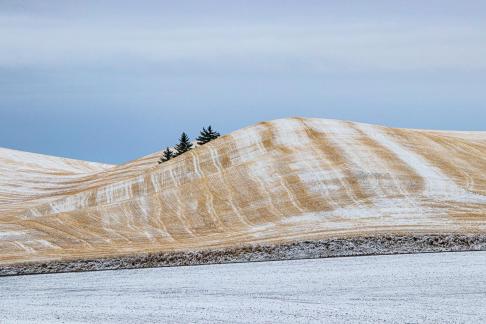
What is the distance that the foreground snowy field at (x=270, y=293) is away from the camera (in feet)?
73.3

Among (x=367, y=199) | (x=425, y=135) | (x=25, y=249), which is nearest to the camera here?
(x=25, y=249)

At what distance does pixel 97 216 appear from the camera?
4947 cm

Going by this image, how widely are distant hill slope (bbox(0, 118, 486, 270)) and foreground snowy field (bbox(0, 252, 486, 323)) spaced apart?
5590 mm

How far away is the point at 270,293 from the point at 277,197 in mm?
24311

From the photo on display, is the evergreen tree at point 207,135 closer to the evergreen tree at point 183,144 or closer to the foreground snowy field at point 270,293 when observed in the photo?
the evergreen tree at point 183,144

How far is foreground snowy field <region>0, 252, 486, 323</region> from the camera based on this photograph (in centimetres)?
2233

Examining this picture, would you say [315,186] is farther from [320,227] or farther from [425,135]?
[425,135]

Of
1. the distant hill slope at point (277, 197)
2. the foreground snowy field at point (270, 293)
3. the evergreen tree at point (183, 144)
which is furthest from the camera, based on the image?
the evergreen tree at point (183, 144)

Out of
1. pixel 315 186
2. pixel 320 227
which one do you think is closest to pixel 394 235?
pixel 320 227

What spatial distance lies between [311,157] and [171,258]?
2367cm

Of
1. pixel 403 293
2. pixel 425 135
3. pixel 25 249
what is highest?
pixel 425 135

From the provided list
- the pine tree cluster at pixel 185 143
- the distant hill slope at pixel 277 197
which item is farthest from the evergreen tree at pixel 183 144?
the distant hill slope at pixel 277 197

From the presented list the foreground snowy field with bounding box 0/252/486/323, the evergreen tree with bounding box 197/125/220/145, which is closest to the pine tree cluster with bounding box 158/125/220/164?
the evergreen tree with bounding box 197/125/220/145

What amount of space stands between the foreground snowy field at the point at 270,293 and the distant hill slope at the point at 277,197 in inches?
220
